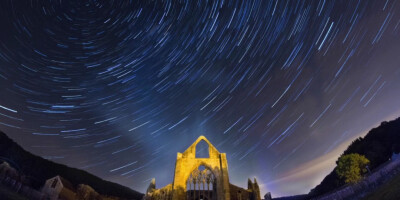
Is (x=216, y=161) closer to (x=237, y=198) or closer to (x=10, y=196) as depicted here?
(x=237, y=198)

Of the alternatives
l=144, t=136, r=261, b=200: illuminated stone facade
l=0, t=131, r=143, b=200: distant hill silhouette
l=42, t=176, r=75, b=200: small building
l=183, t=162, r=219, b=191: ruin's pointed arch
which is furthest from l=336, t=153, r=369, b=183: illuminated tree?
l=42, t=176, r=75, b=200: small building

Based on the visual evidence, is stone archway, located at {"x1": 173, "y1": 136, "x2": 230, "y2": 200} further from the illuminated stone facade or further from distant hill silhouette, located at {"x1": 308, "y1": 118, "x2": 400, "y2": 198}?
distant hill silhouette, located at {"x1": 308, "y1": 118, "x2": 400, "y2": 198}

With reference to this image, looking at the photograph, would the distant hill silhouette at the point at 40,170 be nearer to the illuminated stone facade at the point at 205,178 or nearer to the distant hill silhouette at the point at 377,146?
the illuminated stone facade at the point at 205,178

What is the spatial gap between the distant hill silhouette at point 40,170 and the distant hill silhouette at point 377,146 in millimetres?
65939

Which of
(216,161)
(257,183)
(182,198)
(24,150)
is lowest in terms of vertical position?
(182,198)

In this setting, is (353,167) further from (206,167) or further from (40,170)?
(40,170)

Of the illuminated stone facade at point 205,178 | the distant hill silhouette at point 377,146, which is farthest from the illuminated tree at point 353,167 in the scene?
the illuminated stone facade at point 205,178

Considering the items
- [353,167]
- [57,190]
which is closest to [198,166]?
[57,190]

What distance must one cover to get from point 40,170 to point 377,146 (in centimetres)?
8901

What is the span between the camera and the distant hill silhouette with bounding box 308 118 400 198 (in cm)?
5628

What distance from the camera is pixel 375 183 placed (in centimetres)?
2564

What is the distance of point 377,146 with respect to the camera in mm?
60219

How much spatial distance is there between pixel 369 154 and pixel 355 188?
1640 inches

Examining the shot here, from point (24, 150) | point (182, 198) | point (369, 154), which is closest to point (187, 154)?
→ point (182, 198)
